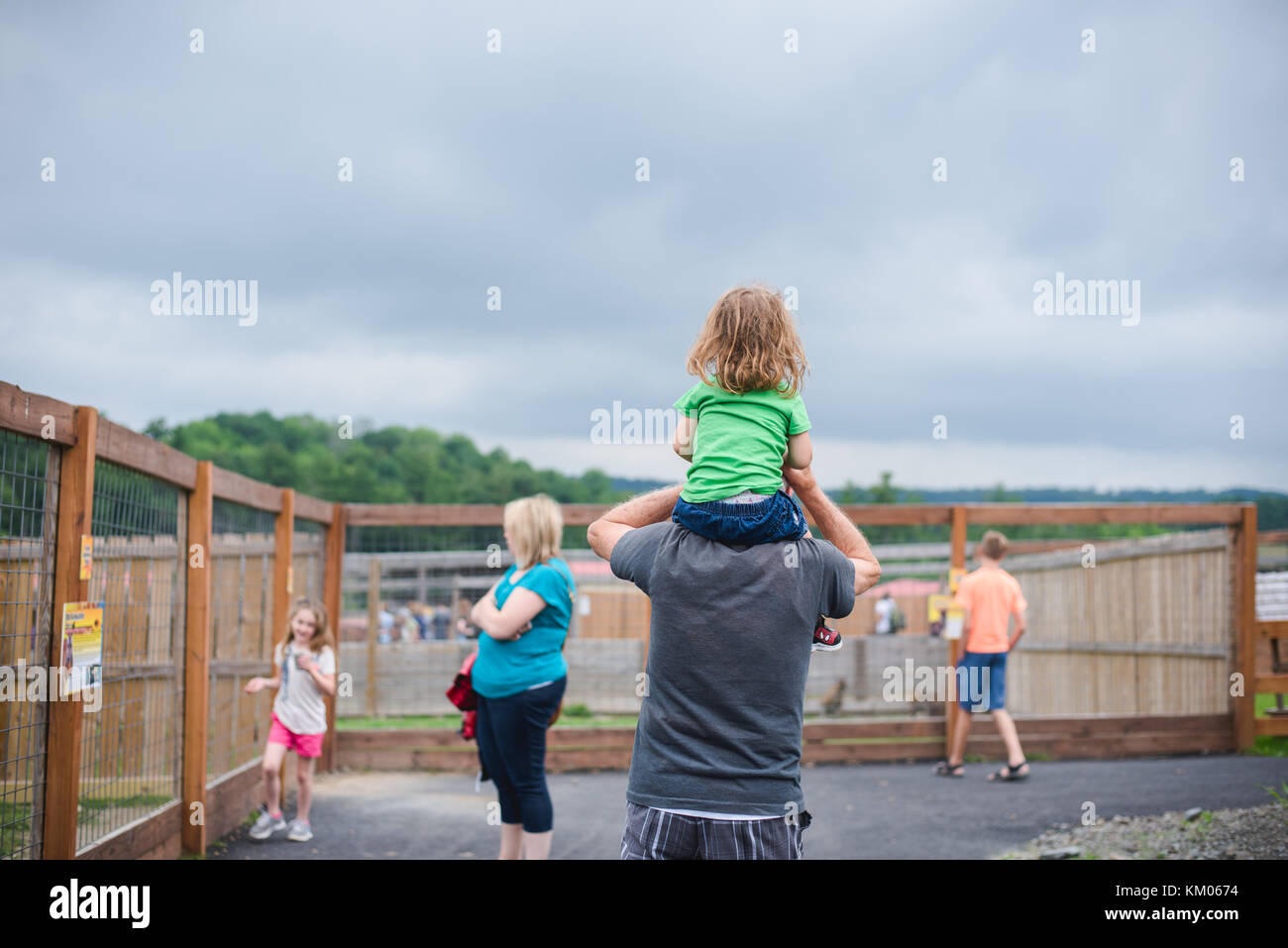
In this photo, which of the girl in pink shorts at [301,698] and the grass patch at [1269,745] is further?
the grass patch at [1269,745]

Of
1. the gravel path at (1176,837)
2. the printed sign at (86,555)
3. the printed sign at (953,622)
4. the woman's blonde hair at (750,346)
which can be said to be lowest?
the gravel path at (1176,837)

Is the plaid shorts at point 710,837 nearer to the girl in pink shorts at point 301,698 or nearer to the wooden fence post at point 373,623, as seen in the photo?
the girl in pink shorts at point 301,698

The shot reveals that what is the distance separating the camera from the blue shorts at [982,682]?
9.26m

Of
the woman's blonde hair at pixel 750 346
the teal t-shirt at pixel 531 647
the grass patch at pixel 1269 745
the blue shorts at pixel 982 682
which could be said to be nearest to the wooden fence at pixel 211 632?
the grass patch at pixel 1269 745

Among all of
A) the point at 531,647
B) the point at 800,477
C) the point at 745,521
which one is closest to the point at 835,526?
the point at 800,477

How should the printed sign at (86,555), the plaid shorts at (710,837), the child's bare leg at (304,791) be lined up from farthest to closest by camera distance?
the child's bare leg at (304,791) → the printed sign at (86,555) → the plaid shorts at (710,837)

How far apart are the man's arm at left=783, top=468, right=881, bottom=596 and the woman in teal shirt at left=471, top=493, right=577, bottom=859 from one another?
8.80 feet

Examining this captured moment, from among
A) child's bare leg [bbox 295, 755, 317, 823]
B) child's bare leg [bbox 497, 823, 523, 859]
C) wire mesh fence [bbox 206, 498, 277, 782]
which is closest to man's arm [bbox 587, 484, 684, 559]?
child's bare leg [bbox 497, 823, 523, 859]

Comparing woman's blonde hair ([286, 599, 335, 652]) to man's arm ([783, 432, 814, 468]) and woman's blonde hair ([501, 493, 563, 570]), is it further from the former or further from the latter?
man's arm ([783, 432, 814, 468])

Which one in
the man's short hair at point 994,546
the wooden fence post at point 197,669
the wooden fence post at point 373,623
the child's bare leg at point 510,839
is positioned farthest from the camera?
the wooden fence post at point 373,623

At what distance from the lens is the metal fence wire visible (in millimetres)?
3998

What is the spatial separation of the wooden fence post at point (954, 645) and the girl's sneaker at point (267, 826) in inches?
242

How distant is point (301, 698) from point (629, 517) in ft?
17.7
